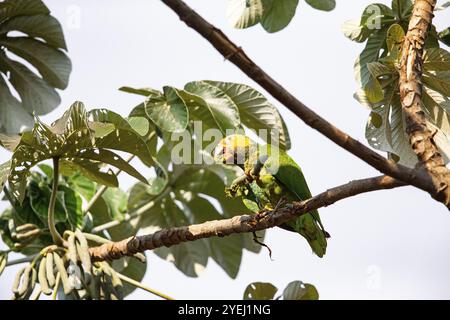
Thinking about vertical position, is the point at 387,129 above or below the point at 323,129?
above

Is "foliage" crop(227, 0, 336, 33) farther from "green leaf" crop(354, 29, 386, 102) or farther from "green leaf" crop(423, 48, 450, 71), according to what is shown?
"green leaf" crop(423, 48, 450, 71)

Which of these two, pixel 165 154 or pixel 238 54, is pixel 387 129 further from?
pixel 165 154

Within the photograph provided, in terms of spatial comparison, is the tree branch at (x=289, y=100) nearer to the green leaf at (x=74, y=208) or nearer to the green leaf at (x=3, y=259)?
the green leaf at (x=3, y=259)

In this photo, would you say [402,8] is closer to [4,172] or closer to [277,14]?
[277,14]

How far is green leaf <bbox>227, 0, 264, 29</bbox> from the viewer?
10.3 feet

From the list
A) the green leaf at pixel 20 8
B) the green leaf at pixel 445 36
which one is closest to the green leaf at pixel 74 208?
the green leaf at pixel 20 8

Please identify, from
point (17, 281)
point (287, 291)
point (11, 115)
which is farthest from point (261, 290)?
point (11, 115)

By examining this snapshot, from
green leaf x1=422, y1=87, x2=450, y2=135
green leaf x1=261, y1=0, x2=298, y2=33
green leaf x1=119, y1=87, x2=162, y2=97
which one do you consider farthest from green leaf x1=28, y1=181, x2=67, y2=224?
green leaf x1=422, y1=87, x2=450, y2=135

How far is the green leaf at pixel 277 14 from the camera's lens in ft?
10.5

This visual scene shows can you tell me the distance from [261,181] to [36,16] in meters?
1.66

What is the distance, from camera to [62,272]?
2611mm

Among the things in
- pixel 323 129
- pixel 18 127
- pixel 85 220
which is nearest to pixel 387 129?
pixel 323 129

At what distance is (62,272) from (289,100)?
1.40m

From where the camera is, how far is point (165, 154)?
3875mm
